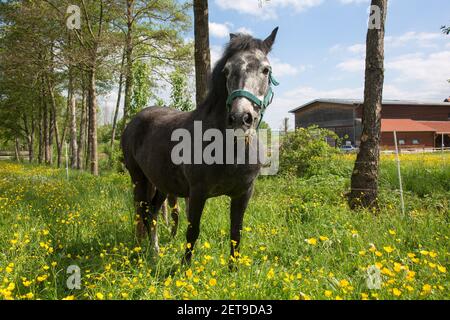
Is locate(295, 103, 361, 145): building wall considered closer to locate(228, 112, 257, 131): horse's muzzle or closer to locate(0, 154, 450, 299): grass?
locate(0, 154, 450, 299): grass

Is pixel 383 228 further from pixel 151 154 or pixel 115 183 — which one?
pixel 115 183

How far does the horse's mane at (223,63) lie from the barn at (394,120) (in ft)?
112

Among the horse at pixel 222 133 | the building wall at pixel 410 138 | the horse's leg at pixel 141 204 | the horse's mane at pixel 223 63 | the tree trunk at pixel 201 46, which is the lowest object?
the horse's leg at pixel 141 204

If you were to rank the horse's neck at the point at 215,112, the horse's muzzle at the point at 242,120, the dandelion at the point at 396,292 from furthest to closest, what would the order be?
the horse's neck at the point at 215,112, the horse's muzzle at the point at 242,120, the dandelion at the point at 396,292

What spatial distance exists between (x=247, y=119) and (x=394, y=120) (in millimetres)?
43551

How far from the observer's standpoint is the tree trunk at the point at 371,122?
593 cm

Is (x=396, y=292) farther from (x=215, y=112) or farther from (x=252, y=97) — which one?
(x=215, y=112)

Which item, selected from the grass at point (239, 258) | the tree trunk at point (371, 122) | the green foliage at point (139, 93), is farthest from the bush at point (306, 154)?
the green foliage at point (139, 93)

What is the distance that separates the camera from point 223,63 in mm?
3074

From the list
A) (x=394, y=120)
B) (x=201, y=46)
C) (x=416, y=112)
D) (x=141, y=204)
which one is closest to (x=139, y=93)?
(x=201, y=46)

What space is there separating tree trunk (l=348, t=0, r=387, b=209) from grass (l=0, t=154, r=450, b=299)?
66 centimetres

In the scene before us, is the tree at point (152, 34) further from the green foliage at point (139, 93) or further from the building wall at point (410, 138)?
the building wall at point (410, 138)

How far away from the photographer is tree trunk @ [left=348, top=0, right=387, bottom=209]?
5.93 metres
